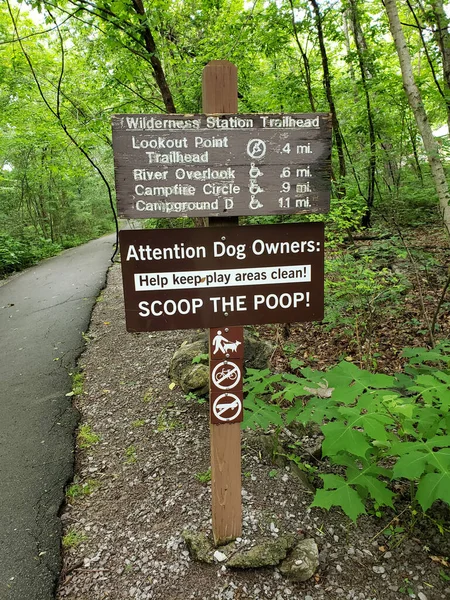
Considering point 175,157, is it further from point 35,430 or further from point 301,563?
point 35,430

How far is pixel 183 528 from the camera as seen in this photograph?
8.33ft

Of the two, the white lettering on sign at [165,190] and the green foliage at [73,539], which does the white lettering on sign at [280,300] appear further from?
the green foliage at [73,539]

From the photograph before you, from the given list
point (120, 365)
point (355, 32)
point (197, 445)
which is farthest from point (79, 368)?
point (355, 32)

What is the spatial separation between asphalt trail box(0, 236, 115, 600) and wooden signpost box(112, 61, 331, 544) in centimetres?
184

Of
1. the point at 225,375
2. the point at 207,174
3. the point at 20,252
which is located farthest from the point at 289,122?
the point at 20,252

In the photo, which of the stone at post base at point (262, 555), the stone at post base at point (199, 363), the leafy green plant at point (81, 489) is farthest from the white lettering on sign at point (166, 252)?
the stone at post base at point (199, 363)

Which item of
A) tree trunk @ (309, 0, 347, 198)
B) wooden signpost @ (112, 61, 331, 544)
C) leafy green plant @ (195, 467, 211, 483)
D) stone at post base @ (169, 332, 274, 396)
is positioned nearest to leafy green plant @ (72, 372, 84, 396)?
stone at post base @ (169, 332, 274, 396)

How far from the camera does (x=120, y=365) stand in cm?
517

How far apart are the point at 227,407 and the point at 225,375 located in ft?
0.62

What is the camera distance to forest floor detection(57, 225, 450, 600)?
2.16 m

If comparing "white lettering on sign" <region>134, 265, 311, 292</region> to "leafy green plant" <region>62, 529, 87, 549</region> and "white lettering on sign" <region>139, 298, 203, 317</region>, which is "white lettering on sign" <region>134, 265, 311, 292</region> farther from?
"leafy green plant" <region>62, 529, 87, 549</region>

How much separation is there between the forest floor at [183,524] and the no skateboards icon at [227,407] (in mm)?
893

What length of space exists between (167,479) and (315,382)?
146 centimetres

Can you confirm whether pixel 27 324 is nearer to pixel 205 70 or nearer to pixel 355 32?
pixel 205 70
